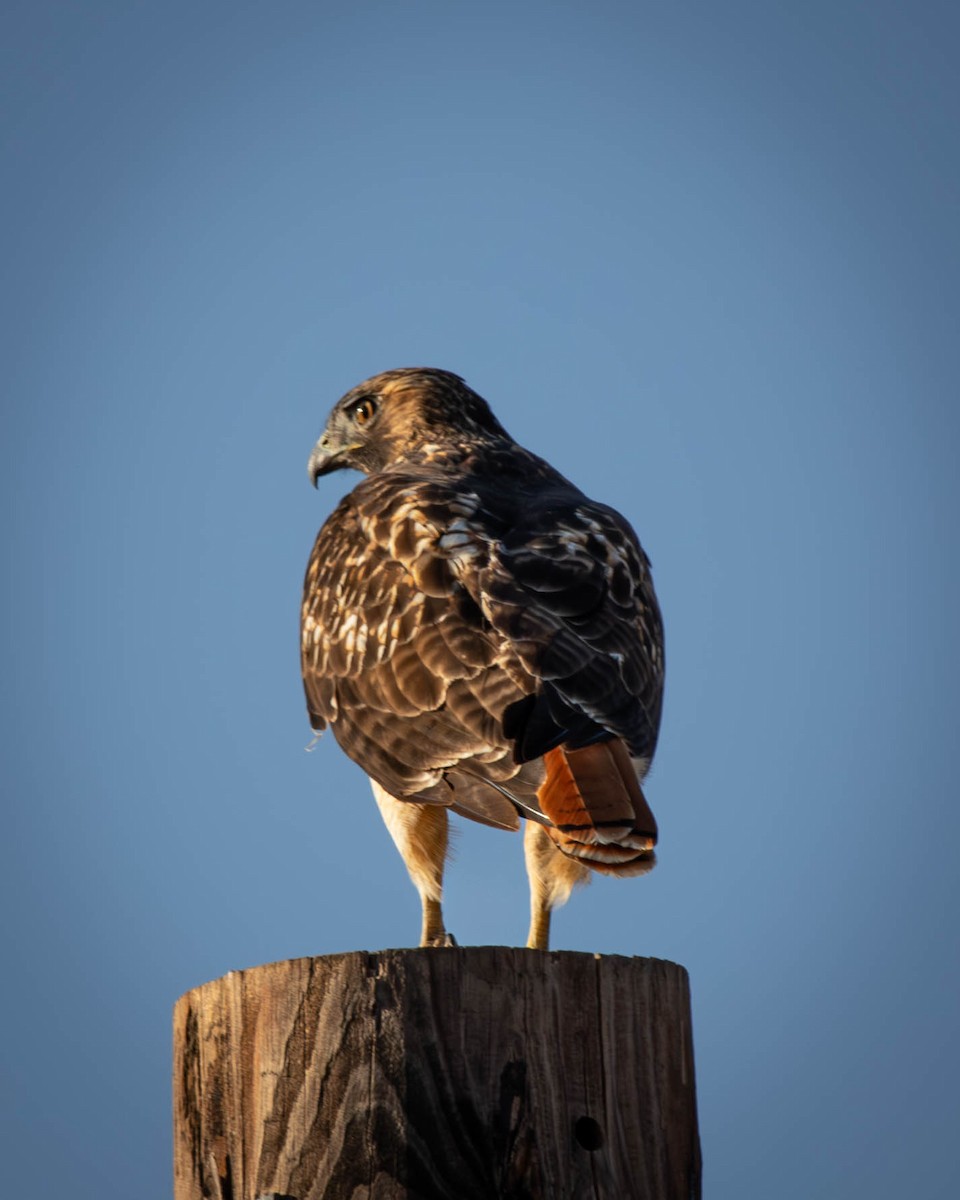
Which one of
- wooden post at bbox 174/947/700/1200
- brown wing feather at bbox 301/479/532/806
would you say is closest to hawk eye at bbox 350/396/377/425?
Answer: brown wing feather at bbox 301/479/532/806

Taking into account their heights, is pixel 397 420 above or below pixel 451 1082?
above

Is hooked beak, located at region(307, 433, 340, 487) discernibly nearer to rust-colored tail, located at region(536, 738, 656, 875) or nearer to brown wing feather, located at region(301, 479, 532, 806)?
brown wing feather, located at region(301, 479, 532, 806)

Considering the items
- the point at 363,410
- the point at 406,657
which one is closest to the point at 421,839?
the point at 406,657

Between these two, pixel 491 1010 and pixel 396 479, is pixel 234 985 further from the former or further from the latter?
pixel 396 479

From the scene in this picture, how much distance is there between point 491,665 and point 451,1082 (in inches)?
72.6

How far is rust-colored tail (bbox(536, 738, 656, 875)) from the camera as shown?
3785 mm

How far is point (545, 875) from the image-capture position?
524 cm

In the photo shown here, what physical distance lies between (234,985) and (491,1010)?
56 cm

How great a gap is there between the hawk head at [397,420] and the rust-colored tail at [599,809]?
11.2ft

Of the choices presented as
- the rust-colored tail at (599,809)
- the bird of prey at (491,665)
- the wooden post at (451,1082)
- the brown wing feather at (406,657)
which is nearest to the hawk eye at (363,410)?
the bird of prey at (491,665)

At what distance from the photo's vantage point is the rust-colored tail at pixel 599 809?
3.79 m

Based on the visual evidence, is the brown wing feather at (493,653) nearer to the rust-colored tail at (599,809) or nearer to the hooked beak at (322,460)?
the rust-colored tail at (599,809)

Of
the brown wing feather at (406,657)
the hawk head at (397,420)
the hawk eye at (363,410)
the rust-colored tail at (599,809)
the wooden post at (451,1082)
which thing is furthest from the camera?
the hawk eye at (363,410)

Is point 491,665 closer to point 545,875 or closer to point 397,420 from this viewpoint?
point 545,875
